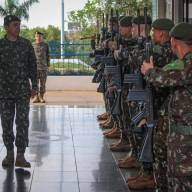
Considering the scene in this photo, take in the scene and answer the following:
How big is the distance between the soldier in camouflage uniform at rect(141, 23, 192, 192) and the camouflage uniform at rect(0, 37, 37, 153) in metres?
2.70

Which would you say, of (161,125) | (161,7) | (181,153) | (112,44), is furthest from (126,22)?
(161,7)

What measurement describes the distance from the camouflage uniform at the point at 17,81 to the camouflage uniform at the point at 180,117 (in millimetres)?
2725

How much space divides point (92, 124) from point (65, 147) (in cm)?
224

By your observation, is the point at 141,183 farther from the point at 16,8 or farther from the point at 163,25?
the point at 16,8

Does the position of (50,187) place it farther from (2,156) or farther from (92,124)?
(92,124)

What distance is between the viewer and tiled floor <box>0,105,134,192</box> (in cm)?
618

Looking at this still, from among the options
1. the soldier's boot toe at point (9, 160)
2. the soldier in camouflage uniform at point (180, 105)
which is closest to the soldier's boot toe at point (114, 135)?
the soldier's boot toe at point (9, 160)

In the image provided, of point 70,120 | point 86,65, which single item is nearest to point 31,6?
point 86,65

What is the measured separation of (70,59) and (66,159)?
9.58 meters

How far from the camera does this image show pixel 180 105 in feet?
14.0

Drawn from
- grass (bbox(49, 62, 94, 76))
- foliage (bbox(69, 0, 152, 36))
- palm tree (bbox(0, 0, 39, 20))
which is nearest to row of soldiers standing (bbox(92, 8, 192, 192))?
grass (bbox(49, 62, 94, 76))

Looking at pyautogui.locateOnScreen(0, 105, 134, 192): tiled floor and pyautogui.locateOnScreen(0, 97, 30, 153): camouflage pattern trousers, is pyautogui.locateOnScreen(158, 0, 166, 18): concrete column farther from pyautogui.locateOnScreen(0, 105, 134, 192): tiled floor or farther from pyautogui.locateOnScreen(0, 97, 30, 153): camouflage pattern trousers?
pyautogui.locateOnScreen(0, 97, 30, 153): camouflage pattern trousers

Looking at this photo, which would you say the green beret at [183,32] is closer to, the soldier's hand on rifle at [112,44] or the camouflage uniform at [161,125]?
the camouflage uniform at [161,125]

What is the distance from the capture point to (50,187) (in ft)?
20.1
